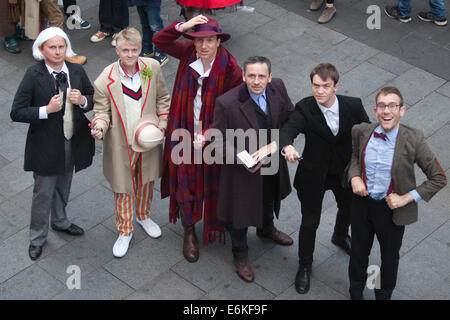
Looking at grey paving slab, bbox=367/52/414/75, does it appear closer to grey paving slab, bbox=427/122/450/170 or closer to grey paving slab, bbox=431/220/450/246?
grey paving slab, bbox=427/122/450/170

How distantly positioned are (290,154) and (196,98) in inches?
38.9

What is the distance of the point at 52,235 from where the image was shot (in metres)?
6.39

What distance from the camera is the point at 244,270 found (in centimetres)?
589

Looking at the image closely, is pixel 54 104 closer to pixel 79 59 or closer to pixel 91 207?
pixel 91 207

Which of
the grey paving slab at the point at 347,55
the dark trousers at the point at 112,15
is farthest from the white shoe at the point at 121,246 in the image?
the dark trousers at the point at 112,15

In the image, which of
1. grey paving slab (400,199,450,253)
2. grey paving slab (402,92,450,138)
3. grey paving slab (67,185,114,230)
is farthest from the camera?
grey paving slab (402,92,450,138)

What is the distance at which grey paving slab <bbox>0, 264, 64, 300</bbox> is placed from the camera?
5.75 metres

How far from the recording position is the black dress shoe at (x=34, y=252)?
6.11 metres

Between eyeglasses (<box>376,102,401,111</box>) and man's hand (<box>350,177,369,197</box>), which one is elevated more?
eyeglasses (<box>376,102,401,111</box>)

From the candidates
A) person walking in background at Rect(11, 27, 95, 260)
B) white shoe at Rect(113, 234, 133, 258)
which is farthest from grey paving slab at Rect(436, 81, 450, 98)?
person walking in background at Rect(11, 27, 95, 260)

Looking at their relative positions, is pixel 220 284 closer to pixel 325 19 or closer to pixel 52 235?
pixel 52 235

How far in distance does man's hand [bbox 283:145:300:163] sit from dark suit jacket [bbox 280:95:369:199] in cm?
6

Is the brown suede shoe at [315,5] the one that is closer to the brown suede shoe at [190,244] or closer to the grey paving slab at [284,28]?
the grey paving slab at [284,28]

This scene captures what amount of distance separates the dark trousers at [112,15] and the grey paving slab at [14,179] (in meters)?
2.71
